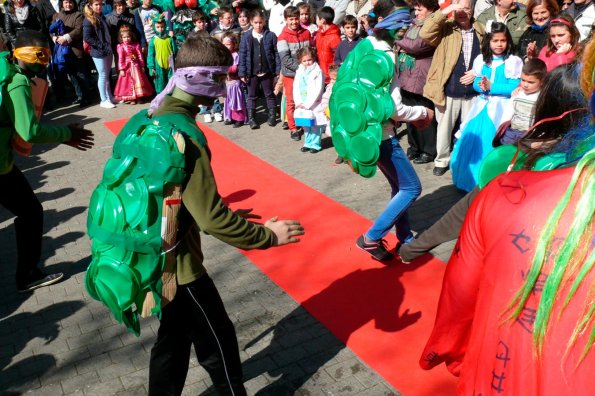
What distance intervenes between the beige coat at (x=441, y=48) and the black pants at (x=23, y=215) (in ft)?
14.5

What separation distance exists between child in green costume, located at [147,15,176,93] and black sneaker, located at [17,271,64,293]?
25.2 ft

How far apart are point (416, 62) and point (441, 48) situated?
1.32 ft

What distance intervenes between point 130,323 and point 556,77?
6.97 feet

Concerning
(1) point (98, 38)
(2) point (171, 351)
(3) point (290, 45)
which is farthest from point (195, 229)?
(1) point (98, 38)

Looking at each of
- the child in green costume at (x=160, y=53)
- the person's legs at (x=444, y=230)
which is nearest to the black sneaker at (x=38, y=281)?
the person's legs at (x=444, y=230)

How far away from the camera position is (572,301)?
1.46m

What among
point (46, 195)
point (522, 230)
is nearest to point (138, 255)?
point (522, 230)

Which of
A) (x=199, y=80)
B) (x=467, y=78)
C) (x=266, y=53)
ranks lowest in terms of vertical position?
(x=266, y=53)

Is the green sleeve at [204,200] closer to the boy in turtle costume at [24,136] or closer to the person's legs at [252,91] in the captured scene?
the boy in turtle costume at [24,136]

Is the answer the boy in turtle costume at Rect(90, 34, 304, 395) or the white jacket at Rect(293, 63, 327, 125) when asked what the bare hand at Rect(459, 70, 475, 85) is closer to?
the white jacket at Rect(293, 63, 327, 125)

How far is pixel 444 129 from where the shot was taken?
24.0ft

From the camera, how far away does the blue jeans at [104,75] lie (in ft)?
40.2

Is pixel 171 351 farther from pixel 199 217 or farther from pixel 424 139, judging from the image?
pixel 424 139

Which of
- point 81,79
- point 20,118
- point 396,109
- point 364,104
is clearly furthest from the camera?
point 81,79
